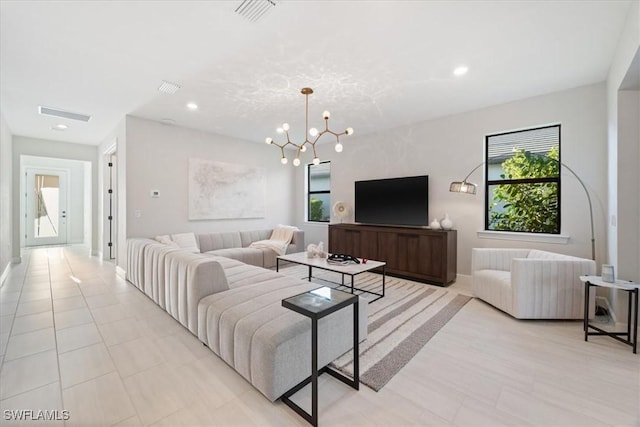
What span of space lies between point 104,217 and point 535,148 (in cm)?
852

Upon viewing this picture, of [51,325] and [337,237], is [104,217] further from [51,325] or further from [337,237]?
[337,237]

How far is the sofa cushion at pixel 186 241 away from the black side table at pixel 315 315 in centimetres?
341

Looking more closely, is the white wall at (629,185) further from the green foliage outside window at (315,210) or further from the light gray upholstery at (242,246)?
the green foliage outside window at (315,210)

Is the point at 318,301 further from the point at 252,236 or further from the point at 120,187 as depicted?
the point at 120,187

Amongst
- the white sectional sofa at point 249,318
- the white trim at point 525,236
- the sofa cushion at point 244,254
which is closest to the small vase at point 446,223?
the white trim at point 525,236

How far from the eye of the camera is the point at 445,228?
438 cm

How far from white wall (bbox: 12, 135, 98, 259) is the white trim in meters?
8.45

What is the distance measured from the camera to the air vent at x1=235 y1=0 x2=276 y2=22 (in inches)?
78.4

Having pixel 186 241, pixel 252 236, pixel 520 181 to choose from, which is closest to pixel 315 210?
pixel 252 236

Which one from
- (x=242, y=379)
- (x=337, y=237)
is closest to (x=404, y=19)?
(x=242, y=379)

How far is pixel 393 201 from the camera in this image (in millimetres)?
5004

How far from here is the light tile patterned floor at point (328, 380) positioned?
1.61 m

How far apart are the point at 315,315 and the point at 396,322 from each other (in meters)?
1.72

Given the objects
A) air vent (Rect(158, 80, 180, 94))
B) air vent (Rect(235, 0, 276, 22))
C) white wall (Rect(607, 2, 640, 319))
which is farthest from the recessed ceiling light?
air vent (Rect(158, 80, 180, 94))
